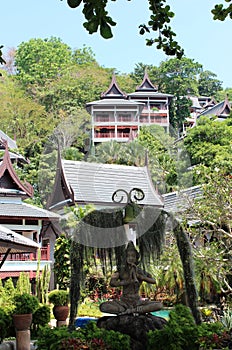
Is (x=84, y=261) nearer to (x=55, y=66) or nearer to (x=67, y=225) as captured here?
(x=67, y=225)

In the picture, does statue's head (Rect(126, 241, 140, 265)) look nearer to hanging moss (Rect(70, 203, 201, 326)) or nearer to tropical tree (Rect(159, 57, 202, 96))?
hanging moss (Rect(70, 203, 201, 326))

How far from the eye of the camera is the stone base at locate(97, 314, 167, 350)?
7.15 meters

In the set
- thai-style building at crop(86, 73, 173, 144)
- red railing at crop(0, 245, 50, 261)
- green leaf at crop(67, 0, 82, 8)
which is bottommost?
green leaf at crop(67, 0, 82, 8)

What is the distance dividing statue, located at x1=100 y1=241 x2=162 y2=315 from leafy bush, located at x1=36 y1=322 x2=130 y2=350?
4.27 feet

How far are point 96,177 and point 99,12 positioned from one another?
19.8 metres

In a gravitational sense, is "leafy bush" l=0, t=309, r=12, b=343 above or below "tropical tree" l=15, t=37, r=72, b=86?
below

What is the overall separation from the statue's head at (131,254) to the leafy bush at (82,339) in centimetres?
156

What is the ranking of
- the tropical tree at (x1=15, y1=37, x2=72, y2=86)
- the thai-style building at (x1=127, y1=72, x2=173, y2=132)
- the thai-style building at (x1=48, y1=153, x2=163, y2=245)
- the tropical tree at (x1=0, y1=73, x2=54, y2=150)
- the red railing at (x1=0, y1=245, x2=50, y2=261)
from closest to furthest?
the red railing at (x1=0, y1=245, x2=50, y2=261)
the thai-style building at (x1=48, y1=153, x2=163, y2=245)
the tropical tree at (x1=0, y1=73, x2=54, y2=150)
the thai-style building at (x1=127, y1=72, x2=173, y2=132)
the tropical tree at (x1=15, y1=37, x2=72, y2=86)

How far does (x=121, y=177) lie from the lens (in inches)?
902

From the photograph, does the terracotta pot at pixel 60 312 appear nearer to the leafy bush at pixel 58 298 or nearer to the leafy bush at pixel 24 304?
the leafy bush at pixel 58 298

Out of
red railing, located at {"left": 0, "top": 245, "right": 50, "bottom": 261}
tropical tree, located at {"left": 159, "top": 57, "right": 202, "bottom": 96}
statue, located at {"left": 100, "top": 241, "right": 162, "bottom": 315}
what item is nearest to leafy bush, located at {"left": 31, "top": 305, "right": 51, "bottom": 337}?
statue, located at {"left": 100, "top": 241, "right": 162, "bottom": 315}

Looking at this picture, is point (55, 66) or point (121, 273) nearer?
point (121, 273)

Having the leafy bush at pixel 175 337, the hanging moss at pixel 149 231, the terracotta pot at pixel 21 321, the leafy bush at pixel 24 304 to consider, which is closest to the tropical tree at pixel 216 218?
the hanging moss at pixel 149 231

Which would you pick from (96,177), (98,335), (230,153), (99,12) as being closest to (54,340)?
(98,335)
